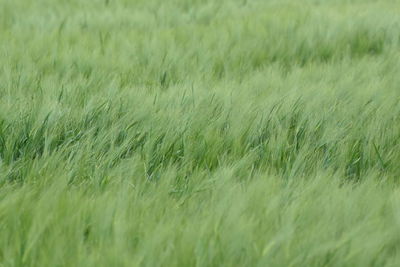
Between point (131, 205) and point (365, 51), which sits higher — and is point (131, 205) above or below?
above

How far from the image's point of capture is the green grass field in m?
0.81

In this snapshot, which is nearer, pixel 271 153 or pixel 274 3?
pixel 271 153

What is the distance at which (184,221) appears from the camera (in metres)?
0.92

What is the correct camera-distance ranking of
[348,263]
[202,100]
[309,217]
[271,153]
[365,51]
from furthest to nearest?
[365,51], [202,100], [271,153], [309,217], [348,263]

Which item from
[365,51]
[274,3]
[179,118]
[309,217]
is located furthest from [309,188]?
[274,3]

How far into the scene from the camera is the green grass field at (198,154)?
81 centimetres

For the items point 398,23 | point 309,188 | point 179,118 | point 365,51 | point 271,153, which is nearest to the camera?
point 309,188

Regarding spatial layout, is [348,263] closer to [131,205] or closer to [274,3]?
[131,205]

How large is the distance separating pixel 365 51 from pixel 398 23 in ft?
1.55

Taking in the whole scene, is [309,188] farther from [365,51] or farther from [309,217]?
[365,51]

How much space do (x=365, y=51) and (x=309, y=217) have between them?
191 centimetres

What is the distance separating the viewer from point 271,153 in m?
1.29

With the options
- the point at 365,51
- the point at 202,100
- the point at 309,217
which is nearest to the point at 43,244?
the point at 309,217

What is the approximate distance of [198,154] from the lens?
4.17 ft
